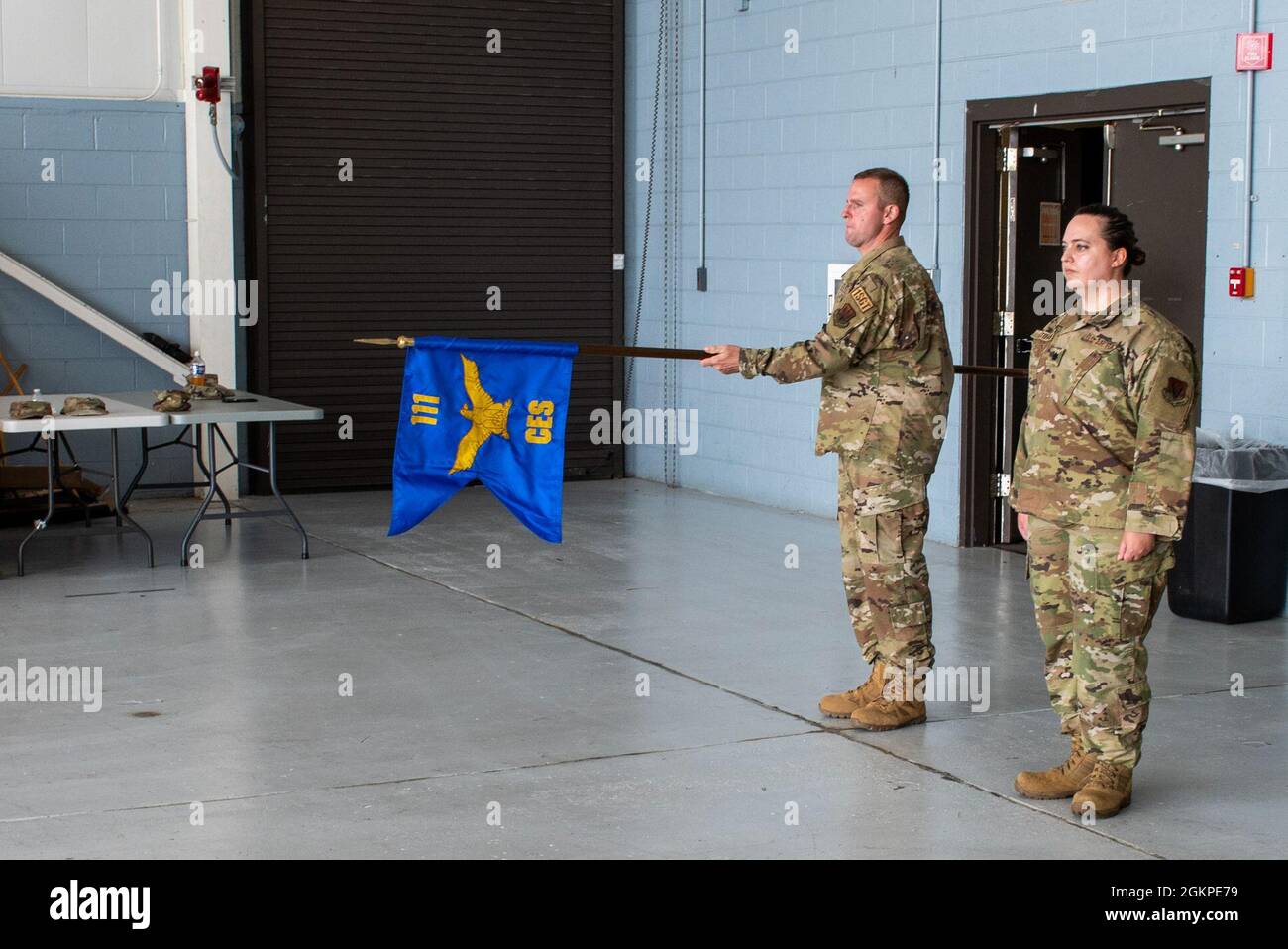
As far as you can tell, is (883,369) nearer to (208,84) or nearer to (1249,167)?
(1249,167)

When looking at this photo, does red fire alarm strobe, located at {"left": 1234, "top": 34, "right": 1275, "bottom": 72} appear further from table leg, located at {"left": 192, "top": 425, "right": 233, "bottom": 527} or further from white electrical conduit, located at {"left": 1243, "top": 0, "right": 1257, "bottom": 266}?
table leg, located at {"left": 192, "top": 425, "right": 233, "bottom": 527}

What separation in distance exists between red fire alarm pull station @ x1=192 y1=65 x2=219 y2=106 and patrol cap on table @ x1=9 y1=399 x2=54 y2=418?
278 cm

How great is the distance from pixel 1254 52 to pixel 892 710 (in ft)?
10.9

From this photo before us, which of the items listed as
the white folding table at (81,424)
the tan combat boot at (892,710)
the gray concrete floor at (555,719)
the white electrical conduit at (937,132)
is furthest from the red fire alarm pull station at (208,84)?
the tan combat boot at (892,710)

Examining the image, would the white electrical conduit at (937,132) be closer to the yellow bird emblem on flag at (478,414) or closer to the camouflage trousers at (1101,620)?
the yellow bird emblem on flag at (478,414)

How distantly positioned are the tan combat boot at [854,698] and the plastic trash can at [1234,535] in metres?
1.97

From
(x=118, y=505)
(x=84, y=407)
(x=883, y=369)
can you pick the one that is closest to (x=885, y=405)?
(x=883, y=369)

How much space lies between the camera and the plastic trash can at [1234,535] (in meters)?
6.40

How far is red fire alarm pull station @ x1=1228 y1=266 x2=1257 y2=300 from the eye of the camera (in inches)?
264

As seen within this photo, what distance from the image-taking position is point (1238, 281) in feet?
22.0

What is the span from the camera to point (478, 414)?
553 cm

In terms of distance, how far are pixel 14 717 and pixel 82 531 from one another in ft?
8.82

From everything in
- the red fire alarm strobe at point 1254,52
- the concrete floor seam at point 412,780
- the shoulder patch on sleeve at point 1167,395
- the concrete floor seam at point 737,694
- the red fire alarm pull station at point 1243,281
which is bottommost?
the concrete floor seam at point 412,780
